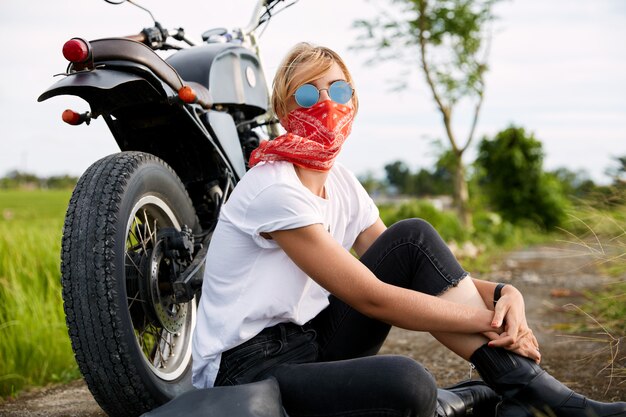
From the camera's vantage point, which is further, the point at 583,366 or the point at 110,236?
the point at 583,366

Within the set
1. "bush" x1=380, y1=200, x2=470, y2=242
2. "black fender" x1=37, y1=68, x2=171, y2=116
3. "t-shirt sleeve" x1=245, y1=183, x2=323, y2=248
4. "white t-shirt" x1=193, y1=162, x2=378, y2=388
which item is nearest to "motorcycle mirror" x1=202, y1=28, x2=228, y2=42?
"black fender" x1=37, y1=68, x2=171, y2=116

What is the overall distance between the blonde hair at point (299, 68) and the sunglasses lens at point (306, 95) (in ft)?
0.06

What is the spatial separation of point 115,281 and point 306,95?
2.32ft

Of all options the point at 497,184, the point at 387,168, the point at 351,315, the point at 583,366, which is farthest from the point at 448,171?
the point at 387,168

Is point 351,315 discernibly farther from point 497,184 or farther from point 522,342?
point 497,184

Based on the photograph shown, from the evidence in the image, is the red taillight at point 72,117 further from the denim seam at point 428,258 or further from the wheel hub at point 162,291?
the denim seam at point 428,258

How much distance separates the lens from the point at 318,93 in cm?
189

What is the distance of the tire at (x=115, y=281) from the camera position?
183 cm

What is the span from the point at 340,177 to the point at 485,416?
2.75ft

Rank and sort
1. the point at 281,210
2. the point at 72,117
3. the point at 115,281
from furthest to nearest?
the point at 72,117 < the point at 115,281 < the point at 281,210

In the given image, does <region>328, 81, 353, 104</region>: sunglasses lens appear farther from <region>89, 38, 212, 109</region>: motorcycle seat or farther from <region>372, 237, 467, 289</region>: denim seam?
<region>89, 38, 212, 109</region>: motorcycle seat

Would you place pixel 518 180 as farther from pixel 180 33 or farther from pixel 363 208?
pixel 363 208

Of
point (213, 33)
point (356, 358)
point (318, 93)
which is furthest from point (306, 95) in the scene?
point (213, 33)

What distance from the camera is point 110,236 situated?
1.86 meters
